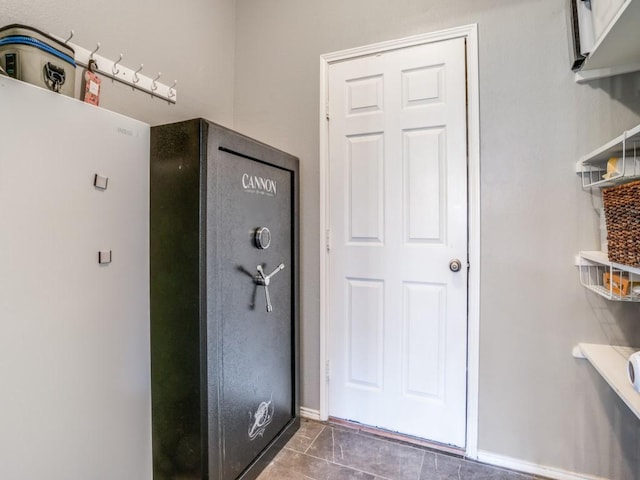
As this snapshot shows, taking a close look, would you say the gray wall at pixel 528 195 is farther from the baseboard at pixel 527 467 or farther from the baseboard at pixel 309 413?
the baseboard at pixel 309 413

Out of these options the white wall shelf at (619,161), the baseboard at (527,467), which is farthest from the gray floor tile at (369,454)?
the white wall shelf at (619,161)

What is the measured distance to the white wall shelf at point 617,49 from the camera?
1037 mm

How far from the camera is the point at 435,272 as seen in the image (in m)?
1.74

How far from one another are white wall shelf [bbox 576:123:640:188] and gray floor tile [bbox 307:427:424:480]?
1521mm

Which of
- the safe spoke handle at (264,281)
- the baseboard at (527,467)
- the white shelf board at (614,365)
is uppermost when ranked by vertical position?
the safe spoke handle at (264,281)

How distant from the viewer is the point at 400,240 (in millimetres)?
1809

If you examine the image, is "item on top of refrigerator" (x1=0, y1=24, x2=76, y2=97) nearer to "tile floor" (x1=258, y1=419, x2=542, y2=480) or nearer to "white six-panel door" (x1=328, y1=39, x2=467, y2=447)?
"white six-panel door" (x1=328, y1=39, x2=467, y2=447)

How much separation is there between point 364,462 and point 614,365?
117cm

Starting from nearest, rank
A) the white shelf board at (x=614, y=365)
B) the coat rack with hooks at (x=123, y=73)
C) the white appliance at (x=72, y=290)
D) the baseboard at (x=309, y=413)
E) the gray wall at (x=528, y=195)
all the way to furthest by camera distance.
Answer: the white appliance at (x=72, y=290) → the white shelf board at (x=614, y=365) → the coat rack with hooks at (x=123, y=73) → the gray wall at (x=528, y=195) → the baseboard at (x=309, y=413)

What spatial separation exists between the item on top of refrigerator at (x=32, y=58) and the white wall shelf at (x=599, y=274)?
1.98 m

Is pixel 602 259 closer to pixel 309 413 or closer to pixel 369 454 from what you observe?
pixel 369 454

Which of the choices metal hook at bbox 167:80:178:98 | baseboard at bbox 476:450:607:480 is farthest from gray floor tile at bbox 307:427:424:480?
metal hook at bbox 167:80:178:98

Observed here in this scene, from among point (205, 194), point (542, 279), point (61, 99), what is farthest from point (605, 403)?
point (61, 99)

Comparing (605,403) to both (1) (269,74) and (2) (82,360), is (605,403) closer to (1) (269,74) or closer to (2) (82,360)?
(2) (82,360)
